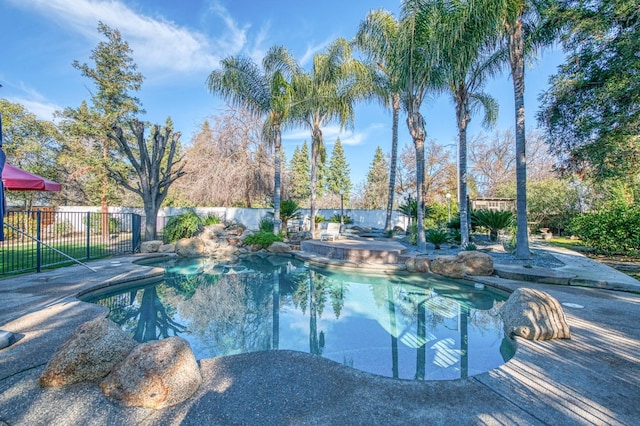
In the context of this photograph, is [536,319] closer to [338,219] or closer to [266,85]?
[266,85]

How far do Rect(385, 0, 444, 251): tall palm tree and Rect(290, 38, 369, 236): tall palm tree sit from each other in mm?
3209

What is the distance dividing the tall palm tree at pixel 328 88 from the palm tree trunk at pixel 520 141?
6056 mm

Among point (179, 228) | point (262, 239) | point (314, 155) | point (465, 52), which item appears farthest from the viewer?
point (314, 155)

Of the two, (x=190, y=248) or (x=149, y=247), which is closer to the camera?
(x=149, y=247)

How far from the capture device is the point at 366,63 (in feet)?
44.0

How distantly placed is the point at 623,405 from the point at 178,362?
3.26m

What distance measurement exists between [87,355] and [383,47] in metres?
11.4

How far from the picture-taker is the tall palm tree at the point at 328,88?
40.7 feet

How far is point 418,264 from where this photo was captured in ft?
25.3

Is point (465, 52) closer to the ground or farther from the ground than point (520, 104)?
farther from the ground

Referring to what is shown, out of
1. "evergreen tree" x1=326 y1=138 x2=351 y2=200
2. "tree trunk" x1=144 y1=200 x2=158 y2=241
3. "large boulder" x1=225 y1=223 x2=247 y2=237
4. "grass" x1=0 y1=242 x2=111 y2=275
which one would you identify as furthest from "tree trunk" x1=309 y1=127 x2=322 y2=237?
"evergreen tree" x1=326 y1=138 x2=351 y2=200

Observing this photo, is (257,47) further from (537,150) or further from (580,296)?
(537,150)

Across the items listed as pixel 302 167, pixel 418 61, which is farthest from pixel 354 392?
pixel 302 167

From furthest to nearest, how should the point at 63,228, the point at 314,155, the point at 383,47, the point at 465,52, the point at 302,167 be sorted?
the point at 302,167 < the point at 314,155 < the point at 63,228 < the point at 383,47 < the point at 465,52
